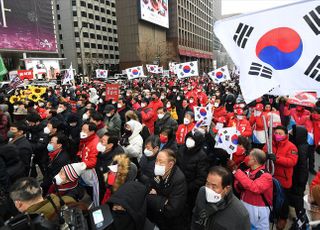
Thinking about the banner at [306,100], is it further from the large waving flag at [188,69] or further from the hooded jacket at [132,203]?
the large waving flag at [188,69]

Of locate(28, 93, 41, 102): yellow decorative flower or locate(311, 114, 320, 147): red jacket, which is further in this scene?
locate(28, 93, 41, 102): yellow decorative flower

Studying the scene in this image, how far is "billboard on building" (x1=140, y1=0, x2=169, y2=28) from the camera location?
60656 millimetres

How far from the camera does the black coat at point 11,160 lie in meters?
3.90

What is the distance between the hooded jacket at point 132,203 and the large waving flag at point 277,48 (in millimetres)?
1439

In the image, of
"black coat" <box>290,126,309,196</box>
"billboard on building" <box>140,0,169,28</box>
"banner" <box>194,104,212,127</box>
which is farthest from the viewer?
"billboard on building" <box>140,0,169,28</box>

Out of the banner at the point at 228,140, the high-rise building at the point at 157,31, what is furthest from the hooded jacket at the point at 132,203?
the high-rise building at the point at 157,31

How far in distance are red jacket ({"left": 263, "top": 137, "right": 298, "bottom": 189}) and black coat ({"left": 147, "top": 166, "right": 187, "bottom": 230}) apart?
64.7 inches

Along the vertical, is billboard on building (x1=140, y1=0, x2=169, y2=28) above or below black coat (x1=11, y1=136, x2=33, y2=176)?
above

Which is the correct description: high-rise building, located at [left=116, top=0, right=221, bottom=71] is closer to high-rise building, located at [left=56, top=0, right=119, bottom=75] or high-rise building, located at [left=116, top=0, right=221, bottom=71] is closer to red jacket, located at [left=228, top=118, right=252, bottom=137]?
high-rise building, located at [left=56, top=0, right=119, bottom=75]

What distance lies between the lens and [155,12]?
63.8 m

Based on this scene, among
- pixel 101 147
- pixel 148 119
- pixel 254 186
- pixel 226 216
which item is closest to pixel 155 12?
pixel 148 119

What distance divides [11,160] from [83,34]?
65113 millimetres

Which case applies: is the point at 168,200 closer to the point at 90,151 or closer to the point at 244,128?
the point at 90,151

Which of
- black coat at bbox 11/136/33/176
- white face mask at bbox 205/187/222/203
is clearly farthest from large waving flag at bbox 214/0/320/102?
black coat at bbox 11/136/33/176
